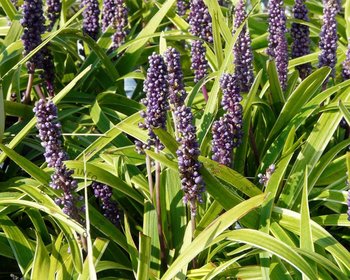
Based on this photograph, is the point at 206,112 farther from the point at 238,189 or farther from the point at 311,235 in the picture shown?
the point at 311,235

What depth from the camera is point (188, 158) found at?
13.1ft

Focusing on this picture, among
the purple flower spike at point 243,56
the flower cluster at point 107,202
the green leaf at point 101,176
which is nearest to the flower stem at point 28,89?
the green leaf at point 101,176

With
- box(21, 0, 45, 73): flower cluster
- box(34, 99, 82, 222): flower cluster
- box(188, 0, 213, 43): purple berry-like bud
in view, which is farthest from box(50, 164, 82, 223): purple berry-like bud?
box(188, 0, 213, 43): purple berry-like bud

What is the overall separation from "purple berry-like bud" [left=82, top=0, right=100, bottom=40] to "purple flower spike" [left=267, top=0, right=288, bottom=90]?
1.68m

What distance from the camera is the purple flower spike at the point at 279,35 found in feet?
18.2

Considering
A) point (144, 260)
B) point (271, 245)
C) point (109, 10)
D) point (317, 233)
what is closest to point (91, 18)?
point (109, 10)

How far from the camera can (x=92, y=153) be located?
5.26m

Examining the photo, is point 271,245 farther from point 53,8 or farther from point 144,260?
point 53,8

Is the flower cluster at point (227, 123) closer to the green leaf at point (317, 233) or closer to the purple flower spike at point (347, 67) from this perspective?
the green leaf at point (317, 233)

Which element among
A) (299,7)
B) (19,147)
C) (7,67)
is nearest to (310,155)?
(299,7)

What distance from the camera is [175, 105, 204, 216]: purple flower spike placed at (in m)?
3.96

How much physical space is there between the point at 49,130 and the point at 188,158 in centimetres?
80

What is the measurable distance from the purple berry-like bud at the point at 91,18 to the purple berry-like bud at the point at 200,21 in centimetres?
113

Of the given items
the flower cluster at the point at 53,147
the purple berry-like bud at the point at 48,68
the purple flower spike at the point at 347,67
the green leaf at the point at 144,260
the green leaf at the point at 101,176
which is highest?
the purple flower spike at the point at 347,67
